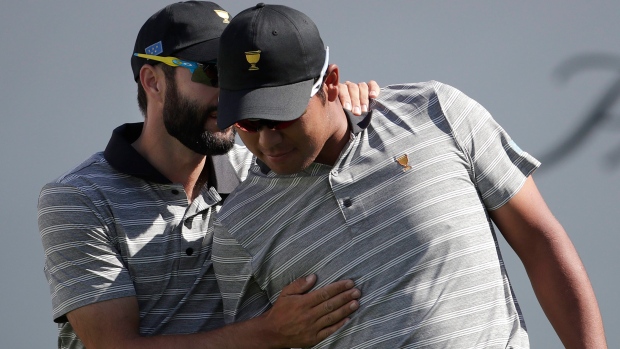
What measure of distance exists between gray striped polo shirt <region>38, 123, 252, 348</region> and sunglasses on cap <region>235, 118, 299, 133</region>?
49cm

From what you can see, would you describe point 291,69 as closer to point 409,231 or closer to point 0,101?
point 409,231

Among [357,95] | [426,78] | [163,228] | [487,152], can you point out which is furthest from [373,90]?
[426,78]

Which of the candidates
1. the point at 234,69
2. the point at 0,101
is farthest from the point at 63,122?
the point at 234,69

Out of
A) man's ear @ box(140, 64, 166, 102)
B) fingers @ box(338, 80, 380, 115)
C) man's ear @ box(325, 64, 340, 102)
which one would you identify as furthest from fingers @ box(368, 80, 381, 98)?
man's ear @ box(140, 64, 166, 102)

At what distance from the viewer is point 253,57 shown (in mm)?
1841

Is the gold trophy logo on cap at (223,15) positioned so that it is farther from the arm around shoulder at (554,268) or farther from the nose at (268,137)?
the arm around shoulder at (554,268)

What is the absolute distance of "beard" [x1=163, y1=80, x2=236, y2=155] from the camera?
7.82 ft

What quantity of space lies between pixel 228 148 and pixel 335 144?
49 cm

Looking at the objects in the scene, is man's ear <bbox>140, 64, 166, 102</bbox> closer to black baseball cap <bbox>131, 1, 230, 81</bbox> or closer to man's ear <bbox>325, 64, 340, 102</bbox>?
black baseball cap <bbox>131, 1, 230, 81</bbox>

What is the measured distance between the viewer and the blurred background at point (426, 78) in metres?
3.22

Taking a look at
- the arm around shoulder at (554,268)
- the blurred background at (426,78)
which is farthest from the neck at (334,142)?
the blurred background at (426,78)

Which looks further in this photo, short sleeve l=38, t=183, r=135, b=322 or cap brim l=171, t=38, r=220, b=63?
cap brim l=171, t=38, r=220, b=63

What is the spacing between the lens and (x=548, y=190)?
329 centimetres

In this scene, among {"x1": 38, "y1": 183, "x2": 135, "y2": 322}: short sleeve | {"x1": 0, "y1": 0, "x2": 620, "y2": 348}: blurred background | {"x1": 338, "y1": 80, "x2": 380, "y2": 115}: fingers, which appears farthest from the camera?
{"x1": 0, "y1": 0, "x2": 620, "y2": 348}: blurred background
